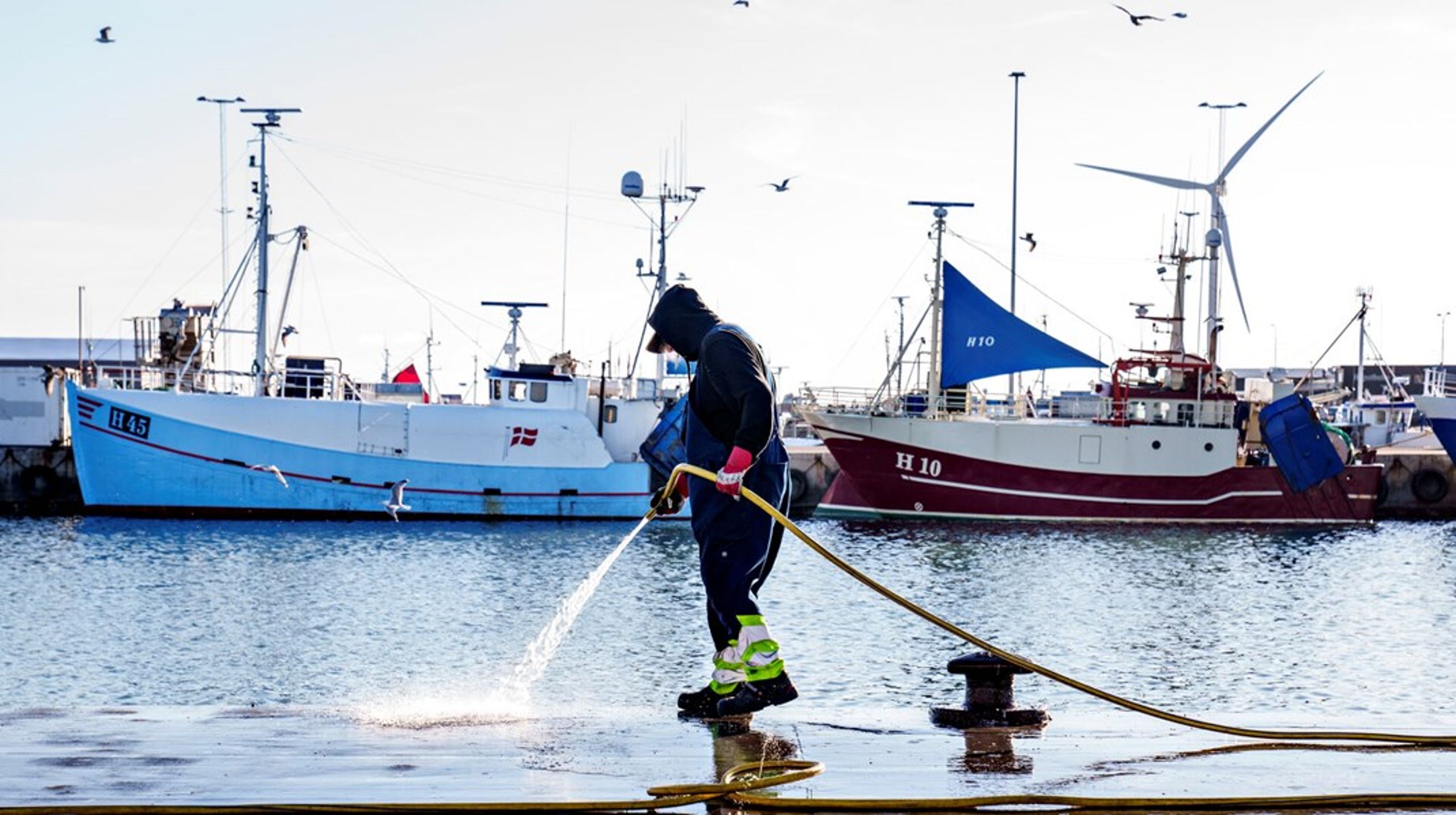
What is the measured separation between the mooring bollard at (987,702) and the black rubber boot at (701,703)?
85 centimetres

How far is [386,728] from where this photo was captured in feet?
20.2

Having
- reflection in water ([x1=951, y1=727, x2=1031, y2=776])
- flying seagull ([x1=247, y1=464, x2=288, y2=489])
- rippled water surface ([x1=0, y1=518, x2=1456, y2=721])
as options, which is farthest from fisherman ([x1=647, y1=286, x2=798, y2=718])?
flying seagull ([x1=247, y1=464, x2=288, y2=489])

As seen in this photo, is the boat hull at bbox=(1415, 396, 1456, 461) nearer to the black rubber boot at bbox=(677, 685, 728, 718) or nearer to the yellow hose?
the yellow hose

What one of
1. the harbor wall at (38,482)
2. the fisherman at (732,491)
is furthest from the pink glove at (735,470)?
the harbor wall at (38,482)

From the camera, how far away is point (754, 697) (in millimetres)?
6508

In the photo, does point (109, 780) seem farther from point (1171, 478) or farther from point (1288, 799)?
point (1171, 478)

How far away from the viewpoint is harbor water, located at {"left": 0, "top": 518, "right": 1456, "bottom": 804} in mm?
5402

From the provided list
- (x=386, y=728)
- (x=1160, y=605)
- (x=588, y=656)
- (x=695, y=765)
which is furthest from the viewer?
(x=1160, y=605)

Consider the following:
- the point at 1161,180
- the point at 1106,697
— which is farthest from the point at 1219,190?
the point at 1106,697

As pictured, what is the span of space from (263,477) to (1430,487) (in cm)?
3548

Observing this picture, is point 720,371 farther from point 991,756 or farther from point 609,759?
point 991,756

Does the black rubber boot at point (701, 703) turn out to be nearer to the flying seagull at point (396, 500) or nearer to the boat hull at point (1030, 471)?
the flying seagull at point (396, 500)

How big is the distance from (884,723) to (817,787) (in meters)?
1.20

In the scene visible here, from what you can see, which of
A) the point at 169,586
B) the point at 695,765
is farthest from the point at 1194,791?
the point at 169,586
